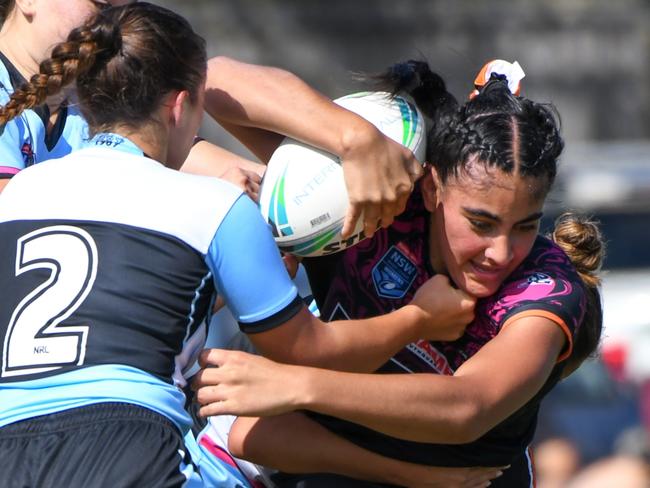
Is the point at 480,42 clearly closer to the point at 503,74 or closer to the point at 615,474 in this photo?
the point at 615,474

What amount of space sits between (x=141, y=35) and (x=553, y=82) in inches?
378

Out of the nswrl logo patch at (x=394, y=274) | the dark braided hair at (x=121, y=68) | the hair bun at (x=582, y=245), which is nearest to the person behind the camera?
the dark braided hair at (x=121, y=68)

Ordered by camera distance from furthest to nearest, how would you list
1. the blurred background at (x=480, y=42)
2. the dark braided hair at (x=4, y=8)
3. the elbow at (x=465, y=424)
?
1. the blurred background at (x=480, y=42)
2. the dark braided hair at (x=4, y=8)
3. the elbow at (x=465, y=424)

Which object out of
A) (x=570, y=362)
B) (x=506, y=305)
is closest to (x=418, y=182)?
(x=506, y=305)

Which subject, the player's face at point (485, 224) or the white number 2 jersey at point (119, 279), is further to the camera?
the player's face at point (485, 224)

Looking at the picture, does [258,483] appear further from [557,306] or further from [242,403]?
[557,306]

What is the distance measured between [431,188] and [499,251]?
273 mm

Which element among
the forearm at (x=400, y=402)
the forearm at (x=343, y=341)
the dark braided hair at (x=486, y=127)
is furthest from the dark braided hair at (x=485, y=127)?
the forearm at (x=400, y=402)

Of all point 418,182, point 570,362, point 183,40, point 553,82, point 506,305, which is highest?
point 183,40

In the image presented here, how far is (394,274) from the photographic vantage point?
3180mm

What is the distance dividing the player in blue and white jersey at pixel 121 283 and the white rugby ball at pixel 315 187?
1.03ft

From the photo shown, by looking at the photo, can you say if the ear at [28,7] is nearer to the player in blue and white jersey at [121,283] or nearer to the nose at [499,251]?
the player in blue and white jersey at [121,283]

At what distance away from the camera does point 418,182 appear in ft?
10.4

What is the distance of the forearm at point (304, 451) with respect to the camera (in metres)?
3.05
